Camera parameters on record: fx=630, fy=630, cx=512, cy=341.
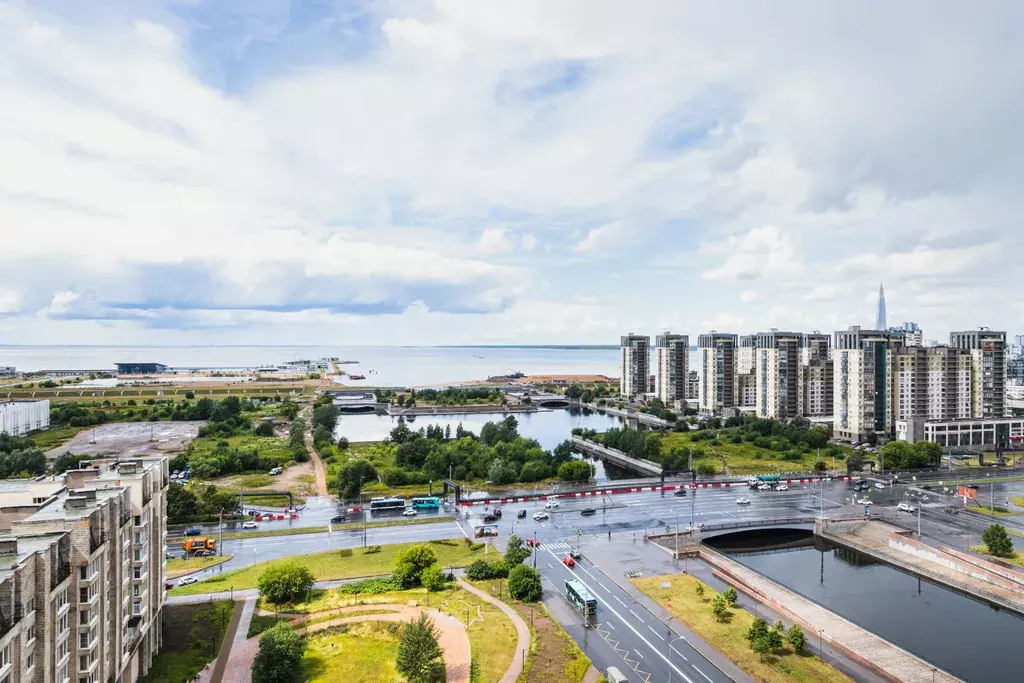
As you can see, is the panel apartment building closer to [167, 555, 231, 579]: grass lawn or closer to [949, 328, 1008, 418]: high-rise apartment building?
[167, 555, 231, 579]: grass lawn

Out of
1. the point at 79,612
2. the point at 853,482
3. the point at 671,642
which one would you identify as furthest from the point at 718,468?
the point at 79,612

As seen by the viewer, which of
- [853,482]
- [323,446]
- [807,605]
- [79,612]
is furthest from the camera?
[323,446]

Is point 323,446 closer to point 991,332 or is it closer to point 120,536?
point 120,536

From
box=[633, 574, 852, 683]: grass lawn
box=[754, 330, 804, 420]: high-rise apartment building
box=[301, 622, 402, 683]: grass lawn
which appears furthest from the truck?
box=[754, 330, 804, 420]: high-rise apartment building

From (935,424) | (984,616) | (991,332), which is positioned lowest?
(984,616)

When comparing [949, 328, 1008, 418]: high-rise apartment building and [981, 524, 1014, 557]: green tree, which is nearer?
[981, 524, 1014, 557]: green tree

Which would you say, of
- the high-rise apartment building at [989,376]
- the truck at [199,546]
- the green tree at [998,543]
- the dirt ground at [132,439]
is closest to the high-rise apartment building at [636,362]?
the high-rise apartment building at [989,376]
